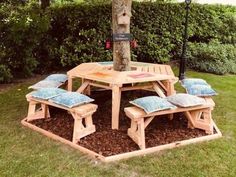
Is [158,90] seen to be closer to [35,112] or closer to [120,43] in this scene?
[120,43]

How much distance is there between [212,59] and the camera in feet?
28.9

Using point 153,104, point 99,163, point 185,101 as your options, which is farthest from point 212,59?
point 99,163

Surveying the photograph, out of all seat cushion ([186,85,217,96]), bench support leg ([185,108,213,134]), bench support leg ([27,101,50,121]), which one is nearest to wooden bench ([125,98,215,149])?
bench support leg ([185,108,213,134])

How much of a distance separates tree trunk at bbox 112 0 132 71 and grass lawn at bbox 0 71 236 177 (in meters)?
1.62

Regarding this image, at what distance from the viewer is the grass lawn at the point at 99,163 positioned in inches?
148

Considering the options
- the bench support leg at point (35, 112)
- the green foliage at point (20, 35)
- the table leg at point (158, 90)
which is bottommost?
the bench support leg at point (35, 112)

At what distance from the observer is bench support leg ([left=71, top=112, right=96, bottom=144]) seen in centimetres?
434

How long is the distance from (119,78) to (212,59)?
4482 millimetres

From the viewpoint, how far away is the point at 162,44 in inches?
356

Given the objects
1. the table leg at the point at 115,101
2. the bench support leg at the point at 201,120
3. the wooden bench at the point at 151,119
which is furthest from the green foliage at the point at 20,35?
the bench support leg at the point at 201,120

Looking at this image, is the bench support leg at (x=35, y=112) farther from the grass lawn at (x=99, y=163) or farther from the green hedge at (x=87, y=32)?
the green hedge at (x=87, y=32)

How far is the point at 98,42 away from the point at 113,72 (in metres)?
2.94

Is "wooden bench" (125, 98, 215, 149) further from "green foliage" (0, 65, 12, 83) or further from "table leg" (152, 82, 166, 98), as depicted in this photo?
"green foliage" (0, 65, 12, 83)

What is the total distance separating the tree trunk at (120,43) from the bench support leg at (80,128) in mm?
1242
